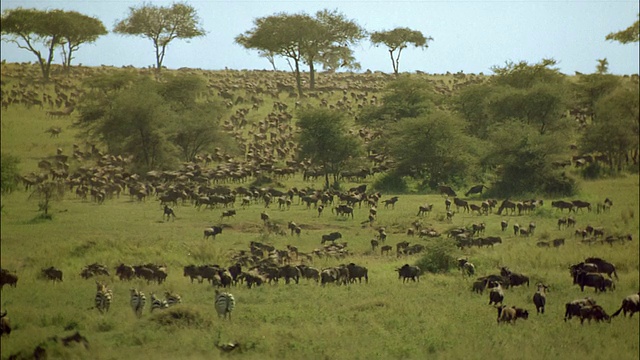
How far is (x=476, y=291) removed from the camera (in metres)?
19.0

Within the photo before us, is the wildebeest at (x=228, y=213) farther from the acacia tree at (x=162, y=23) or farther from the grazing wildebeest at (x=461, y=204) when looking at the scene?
the acacia tree at (x=162, y=23)

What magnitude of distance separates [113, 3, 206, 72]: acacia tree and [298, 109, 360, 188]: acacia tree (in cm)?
1760

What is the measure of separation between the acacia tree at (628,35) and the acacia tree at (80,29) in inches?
1343

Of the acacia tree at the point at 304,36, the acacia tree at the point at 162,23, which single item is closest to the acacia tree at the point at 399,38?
the acacia tree at the point at 304,36

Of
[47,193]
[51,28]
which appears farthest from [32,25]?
[47,193]

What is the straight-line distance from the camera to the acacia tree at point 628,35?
1540 inches

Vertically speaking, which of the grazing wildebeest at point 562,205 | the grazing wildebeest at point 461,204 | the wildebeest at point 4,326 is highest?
the grazing wildebeest at point 562,205

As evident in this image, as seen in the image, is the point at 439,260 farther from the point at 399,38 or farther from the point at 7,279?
the point at 399,38

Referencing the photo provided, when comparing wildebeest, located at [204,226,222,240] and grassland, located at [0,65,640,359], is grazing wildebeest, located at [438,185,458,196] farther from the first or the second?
wildebeest, located at [204,226,222,240]

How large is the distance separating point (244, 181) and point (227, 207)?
22.8 ft

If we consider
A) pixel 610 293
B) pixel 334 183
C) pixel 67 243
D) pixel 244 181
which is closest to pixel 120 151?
pixel 244 181

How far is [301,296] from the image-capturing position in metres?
18.6

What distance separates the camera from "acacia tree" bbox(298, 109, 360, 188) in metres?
39.8

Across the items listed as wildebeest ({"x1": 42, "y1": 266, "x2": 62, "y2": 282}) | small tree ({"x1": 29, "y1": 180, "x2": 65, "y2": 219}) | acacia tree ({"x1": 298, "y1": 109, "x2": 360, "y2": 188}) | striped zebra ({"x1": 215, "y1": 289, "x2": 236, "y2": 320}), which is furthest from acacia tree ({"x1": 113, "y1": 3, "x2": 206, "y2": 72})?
striped zebra ({"x1": 215, "y1": 289, "x2": 236, "y2": 320})
